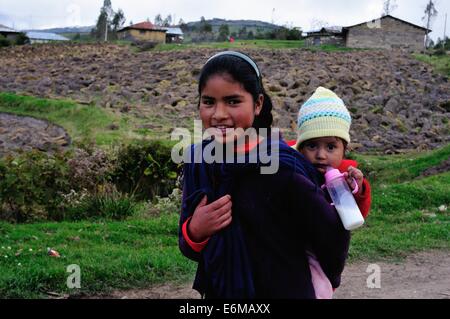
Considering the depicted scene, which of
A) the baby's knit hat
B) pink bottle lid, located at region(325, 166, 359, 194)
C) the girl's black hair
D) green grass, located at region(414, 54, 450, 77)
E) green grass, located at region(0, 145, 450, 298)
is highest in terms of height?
green grass, located at region(414, 54, 450, 77)

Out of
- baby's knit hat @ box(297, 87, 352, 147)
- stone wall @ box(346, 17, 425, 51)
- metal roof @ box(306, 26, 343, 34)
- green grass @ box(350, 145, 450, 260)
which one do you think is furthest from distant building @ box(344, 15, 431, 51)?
baby's knit hat @ box(297, 87, 352, 147)

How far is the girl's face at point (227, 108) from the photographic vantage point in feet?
6.16

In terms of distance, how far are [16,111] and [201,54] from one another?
10.5m

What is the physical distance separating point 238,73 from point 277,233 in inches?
21.2

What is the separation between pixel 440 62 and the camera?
91.1 ft

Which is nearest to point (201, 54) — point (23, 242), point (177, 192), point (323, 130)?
point (177, 192)

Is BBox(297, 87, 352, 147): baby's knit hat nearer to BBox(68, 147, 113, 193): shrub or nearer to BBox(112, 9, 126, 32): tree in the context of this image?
BBox(68, 147, 113, 193): shrub

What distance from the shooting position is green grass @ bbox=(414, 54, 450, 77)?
2556 centimetres

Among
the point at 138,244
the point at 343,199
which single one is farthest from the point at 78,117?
the point at 343,199

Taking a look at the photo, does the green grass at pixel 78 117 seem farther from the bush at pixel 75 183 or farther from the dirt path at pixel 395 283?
the dirt path at pixel 395 283

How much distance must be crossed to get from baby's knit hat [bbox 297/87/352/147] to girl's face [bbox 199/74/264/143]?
250mm

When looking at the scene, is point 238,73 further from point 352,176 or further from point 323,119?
point 352,176

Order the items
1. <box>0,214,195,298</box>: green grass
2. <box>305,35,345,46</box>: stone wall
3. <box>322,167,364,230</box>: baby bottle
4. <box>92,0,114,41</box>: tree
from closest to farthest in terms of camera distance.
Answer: <box>322,167,364,230</box>: baby bottle < <box>0,214,195,298</box>: green grass < <box>305,35,345,46</box>: stone wall < <box>92,0,114,41</box>: tree

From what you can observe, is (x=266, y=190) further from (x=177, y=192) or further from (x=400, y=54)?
(x=400, y=54)
